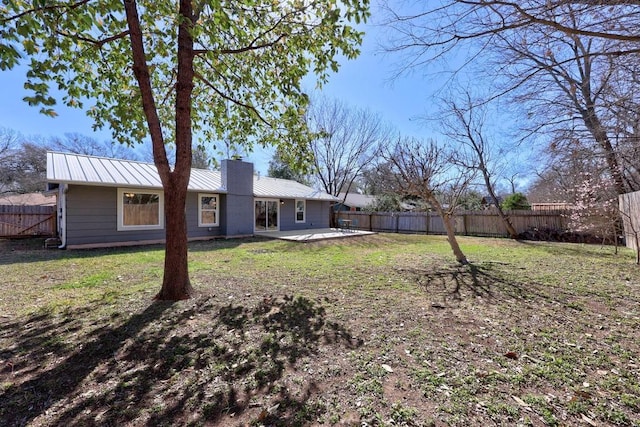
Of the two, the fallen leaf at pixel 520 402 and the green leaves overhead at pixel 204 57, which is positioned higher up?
the green leaves overhead at pixel 204 57

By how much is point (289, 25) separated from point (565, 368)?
544 centimetres

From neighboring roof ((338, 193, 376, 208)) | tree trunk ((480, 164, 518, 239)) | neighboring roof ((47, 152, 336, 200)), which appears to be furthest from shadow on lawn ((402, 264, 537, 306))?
neighboring roof ((338, 193, 376, 208))

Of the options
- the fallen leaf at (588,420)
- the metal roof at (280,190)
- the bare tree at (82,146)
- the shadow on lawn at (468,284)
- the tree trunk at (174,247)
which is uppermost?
the bare tree at (82,146)

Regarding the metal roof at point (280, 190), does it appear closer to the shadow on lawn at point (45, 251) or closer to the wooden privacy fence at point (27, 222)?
the shadow on lawn at point (45, 251)

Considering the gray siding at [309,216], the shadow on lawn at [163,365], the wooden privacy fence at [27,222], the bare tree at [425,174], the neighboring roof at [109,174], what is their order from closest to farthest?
the shadow on lawn at [163,365] < the bare tree at [425,174] < the neighboring roof at [109,174] < the wooden privacy fence at [27,222] < the gray siding at [309,216]

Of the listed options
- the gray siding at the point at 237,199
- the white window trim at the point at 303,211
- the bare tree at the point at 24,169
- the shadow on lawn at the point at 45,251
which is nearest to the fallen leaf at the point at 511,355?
the shadow on lawn at the point at 45,251

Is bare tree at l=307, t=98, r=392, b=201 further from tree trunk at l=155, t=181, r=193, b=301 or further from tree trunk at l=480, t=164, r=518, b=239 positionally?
tree trunk at l=155, t=181, r=193, b=301

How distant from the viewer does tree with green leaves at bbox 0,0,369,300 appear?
3484 millimetres

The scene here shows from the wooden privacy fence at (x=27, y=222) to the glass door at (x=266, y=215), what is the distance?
8336mm

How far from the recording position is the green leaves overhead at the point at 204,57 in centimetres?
345

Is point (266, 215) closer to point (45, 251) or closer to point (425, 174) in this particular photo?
point (45, 251)

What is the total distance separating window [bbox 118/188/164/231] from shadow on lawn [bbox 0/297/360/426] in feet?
23.7

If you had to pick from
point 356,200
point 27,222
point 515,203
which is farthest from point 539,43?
point 356,200

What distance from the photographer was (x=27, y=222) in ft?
40.1
